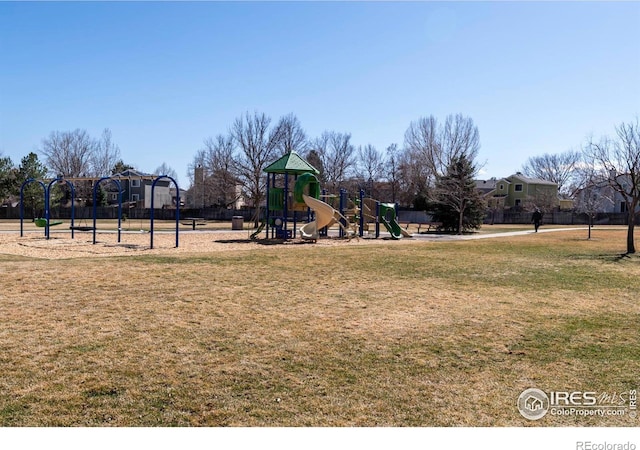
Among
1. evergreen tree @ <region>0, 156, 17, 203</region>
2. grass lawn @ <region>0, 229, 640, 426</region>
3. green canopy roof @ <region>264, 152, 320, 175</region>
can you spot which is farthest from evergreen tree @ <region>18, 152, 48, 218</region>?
grass lawn @ <region>0, 229, 640, 426</region>

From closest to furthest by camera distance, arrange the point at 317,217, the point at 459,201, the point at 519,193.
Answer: the point at 317,217 < the point at 459,201 < the point at 519,193

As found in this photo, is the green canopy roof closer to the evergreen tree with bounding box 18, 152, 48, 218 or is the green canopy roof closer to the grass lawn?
the grass lawn

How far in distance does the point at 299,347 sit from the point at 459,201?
31058 millimetres

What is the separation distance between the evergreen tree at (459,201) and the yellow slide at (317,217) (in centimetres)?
1345

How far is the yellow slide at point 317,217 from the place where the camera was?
23297 millimetres

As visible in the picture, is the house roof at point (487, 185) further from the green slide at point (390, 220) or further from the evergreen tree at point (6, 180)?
the evergreen tree at point (6, 180)

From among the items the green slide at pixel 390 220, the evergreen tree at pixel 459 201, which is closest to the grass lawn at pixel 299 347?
the green slide at pixel 390 220

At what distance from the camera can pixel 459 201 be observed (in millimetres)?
35062

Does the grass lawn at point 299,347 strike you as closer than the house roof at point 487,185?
Yes

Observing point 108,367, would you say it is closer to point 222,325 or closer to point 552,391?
point 222,325

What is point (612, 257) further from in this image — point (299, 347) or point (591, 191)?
point (591, 191)

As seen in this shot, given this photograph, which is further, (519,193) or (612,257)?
(519,193)

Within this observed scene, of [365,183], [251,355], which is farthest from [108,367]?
[365,183]

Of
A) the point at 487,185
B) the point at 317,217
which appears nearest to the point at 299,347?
the point at 317,217
